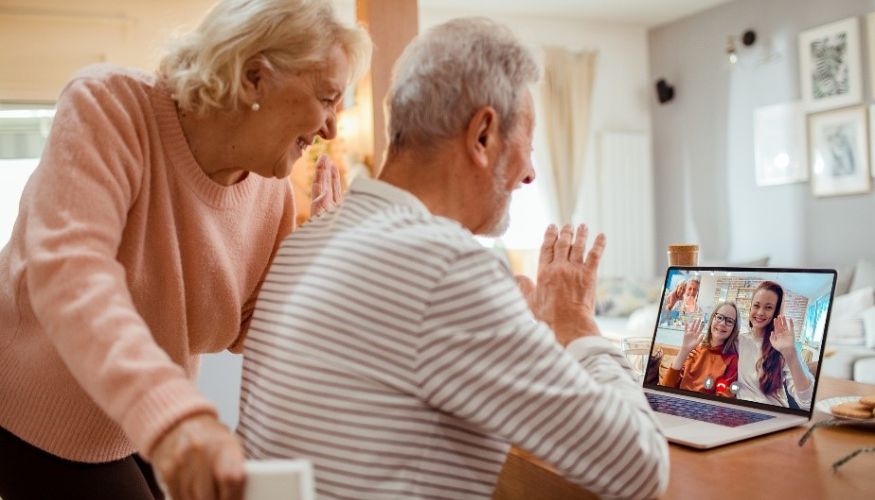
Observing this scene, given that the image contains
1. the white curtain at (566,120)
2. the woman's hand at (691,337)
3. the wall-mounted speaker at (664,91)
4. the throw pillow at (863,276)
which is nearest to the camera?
→ the woman's hand at (691,337)

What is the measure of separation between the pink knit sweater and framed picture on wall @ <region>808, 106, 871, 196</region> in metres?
4.68

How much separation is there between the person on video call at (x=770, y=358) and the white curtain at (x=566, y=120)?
16.8 feet

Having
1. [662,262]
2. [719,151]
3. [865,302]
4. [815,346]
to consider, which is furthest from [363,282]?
[662,262]

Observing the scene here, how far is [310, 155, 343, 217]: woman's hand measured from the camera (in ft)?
4.81

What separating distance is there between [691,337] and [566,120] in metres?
5.21

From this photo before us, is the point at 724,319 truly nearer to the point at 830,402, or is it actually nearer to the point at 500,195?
the point at 830,402

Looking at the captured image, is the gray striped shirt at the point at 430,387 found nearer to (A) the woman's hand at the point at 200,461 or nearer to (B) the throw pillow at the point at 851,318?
(A) the woman's hand at the point at 200,461

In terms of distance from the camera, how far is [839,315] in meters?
4.55

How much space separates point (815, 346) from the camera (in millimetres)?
1231

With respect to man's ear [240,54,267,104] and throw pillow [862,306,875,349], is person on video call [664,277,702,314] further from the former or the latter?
throw pillow [862,306,875,349]

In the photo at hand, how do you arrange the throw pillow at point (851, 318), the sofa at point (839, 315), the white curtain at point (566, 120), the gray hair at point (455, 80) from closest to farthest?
the gray hair at point (455, 80) < the sofa at point (839, 315) < the throw pillow at point (851, 318) < the white curtain at point (566, 120)

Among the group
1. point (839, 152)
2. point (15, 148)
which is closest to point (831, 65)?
point (839, 152)

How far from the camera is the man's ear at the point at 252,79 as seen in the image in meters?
1.21

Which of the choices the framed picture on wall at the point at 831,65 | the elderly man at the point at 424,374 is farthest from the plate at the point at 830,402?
the framed picture on wall at the point at 831,65
